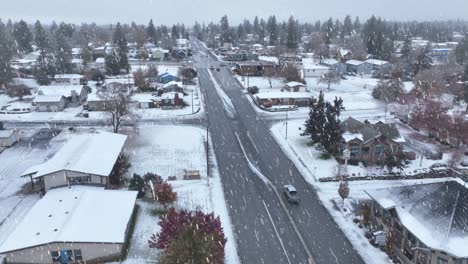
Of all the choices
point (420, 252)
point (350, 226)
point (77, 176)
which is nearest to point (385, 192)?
point (350, 226)

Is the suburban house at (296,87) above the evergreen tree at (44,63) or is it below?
below

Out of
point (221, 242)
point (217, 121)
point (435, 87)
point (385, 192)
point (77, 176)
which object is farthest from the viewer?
point (435, 87)

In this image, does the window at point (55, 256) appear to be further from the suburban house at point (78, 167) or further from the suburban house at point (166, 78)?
the suburban house at point (166, 78)

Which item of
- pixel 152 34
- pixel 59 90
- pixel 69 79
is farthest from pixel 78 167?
pixel 152 34

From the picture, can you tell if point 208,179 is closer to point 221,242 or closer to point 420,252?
point 221,242

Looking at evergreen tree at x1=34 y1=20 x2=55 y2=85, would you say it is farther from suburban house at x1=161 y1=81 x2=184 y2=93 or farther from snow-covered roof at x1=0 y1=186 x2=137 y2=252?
snow-covered roof at x1=0 y1=186 x2=137 y2=252

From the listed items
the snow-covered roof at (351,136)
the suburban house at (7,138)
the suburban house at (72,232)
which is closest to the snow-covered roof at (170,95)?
the suburban house at (7,138)

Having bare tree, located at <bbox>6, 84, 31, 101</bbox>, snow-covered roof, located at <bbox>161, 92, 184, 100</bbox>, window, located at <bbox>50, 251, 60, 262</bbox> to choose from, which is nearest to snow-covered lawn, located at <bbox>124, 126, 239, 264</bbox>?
window, located at <bbox>50, 251, 60, 262</bbox>
